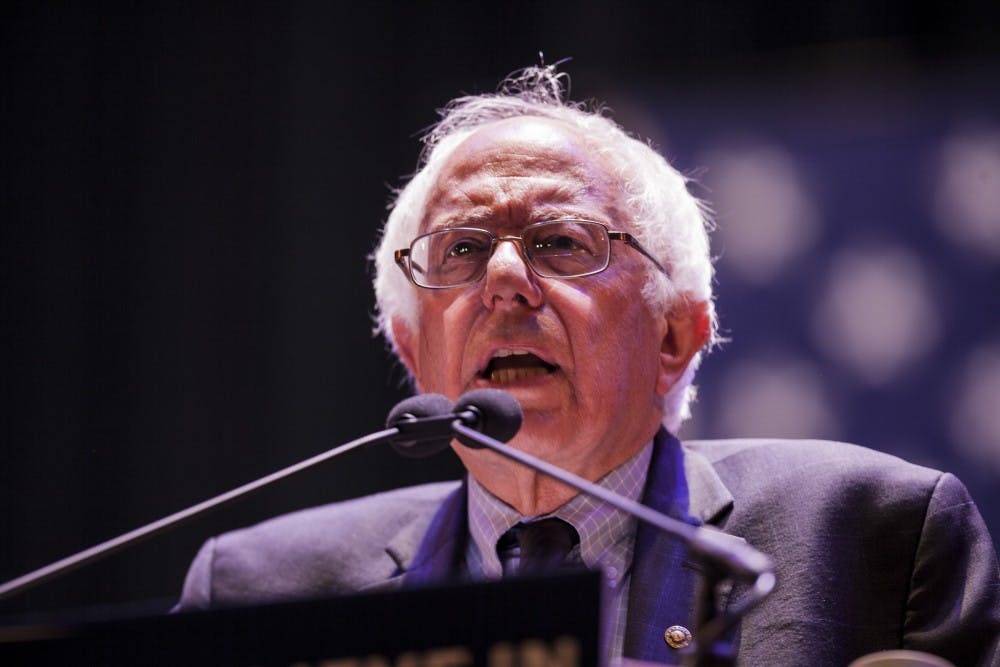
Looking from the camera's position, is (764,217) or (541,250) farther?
(764,217)

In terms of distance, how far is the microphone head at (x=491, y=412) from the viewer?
4.86ft

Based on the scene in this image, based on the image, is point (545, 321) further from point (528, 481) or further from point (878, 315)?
point (878, 315)

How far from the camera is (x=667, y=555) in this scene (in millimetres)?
1994

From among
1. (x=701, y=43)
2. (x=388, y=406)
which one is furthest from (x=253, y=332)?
(x=701, y=43)

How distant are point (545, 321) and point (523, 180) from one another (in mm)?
321

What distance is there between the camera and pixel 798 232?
10.5 ft

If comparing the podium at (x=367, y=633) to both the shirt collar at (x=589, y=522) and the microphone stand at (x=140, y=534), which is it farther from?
the shirt collar at (x=589, y=522)

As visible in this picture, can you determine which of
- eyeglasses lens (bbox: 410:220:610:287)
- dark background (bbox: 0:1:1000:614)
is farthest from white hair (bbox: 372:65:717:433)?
dark background (bbox: 0:1:1000:614)

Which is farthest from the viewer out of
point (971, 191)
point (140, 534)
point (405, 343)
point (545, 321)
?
point (971, 191)

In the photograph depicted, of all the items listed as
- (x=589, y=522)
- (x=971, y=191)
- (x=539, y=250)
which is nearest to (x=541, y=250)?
(x=539, y=250)

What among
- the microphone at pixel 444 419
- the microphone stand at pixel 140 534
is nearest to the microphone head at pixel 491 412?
the microphone at pixel 444 419

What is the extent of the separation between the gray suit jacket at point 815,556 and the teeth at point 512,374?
13.4 inches

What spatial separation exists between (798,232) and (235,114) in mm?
1752

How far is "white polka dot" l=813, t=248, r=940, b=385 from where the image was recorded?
120 inches
